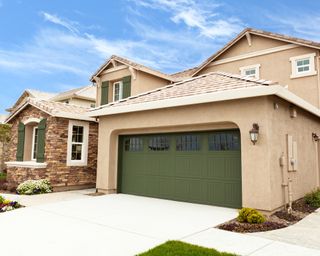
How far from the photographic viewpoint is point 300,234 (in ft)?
19.1

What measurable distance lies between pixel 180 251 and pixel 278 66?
38.3ft

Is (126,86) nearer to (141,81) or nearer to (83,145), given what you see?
(141,81)

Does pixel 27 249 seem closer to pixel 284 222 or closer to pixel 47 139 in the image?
pixel 284 222

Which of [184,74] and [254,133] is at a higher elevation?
[184,74]

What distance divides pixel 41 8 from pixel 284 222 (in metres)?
18.6

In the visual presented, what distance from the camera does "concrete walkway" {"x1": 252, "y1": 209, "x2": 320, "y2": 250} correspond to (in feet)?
17.4

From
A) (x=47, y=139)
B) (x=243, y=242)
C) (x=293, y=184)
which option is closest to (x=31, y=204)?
(x=47, y=139)

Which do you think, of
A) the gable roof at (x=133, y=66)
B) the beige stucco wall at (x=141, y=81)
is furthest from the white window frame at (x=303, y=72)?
the beige stucco wall at (x=141, y=81)

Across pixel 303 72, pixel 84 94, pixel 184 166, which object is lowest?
pixel 184 166

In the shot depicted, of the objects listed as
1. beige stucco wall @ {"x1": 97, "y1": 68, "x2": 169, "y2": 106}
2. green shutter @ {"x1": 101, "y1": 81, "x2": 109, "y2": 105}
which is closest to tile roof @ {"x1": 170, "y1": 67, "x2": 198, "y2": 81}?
beige stucco wall @ {"x1": 97, "y1": 68, "x2": 169, "y2": 106}

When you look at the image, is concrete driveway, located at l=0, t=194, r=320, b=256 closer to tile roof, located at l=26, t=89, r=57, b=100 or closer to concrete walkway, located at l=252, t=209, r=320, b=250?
concrete walkway, located at l=252, t=209, r=320, b=250

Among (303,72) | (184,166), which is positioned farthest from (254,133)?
(303,72)

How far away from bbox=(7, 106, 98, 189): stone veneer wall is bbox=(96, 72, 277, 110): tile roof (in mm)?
2916

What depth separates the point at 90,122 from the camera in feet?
44.8
